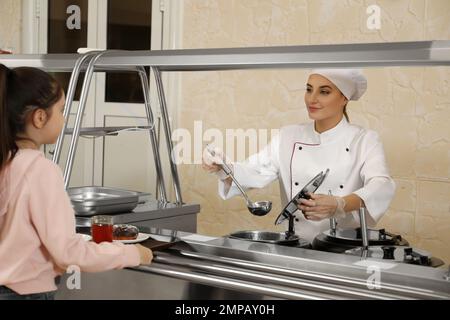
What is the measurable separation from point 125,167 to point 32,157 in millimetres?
3021

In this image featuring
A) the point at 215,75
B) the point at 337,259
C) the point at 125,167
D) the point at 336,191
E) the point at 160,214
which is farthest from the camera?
the point at 125,167

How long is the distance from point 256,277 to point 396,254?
42 cm

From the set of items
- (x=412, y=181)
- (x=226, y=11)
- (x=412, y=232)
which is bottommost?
(x=412, y=232)

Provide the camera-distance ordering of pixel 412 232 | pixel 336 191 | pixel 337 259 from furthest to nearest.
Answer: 1. pixel 412 232
2. pixel 336 191
3. pixel 337 259

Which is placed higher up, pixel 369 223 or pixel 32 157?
pixel 32 157

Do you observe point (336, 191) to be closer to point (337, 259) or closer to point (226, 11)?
point (337, 259)

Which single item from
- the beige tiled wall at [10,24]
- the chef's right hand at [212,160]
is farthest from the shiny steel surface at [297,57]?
the beige tiled wall at [10,24]

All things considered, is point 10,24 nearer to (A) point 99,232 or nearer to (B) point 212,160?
(B) point 212,160

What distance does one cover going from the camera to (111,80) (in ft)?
15.0

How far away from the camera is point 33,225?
1453mm

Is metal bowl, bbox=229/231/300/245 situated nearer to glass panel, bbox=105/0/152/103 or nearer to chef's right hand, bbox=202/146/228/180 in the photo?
chef's right hand, bbox=202/146/228/180

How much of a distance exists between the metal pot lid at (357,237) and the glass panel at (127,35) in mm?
2691

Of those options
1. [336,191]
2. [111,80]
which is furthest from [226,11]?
[336,191]
